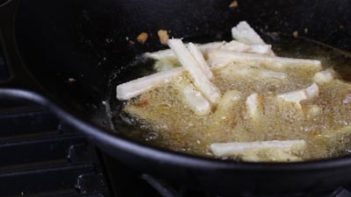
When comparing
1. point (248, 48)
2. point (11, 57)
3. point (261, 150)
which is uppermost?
point (11, 57)

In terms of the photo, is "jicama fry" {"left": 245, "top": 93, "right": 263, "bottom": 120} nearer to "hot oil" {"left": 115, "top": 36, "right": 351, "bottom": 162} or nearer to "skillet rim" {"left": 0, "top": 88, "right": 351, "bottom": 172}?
"hot oil" {"left": 115, "top": 36, "right": 351, "bottom": 162}

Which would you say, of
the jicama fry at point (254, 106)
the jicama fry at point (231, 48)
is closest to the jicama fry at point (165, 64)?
the jicama fry at point (231, 48)

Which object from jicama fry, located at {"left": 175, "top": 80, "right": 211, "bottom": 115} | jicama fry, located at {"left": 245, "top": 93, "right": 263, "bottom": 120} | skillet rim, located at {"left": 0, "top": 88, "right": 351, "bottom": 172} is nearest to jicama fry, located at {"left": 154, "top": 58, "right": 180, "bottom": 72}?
jicama fry, located at {"left": 175, "top": 80, "right": 211, "bottom": 115}

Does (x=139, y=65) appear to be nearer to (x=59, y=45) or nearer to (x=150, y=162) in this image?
(x=59, y=45)

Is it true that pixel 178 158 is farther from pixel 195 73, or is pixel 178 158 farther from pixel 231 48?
pixel 231 48

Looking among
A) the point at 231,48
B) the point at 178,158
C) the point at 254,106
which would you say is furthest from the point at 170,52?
the point at 178,158

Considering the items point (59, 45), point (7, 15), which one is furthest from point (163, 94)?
point (7, 15)

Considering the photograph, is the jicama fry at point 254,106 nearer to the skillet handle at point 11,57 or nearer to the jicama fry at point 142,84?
the jicama fry at point 142,84
